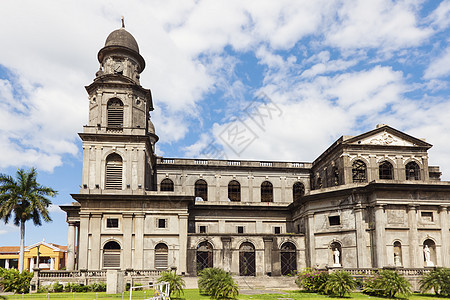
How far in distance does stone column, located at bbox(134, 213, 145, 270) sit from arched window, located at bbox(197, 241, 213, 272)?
5435 millimetres

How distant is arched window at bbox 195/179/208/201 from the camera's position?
1714 inches

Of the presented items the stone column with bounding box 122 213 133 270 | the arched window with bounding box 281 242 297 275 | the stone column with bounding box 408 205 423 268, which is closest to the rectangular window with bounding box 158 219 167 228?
the stone column with bounding box 122 213 133 270

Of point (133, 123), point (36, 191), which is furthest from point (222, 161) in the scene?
point (36, 191)

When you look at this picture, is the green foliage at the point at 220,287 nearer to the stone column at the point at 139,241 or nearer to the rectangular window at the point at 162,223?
the stone column at the point at 139,241

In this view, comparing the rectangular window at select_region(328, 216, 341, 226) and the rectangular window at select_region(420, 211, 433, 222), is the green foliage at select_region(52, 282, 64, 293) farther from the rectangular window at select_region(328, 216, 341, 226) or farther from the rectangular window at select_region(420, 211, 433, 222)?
the rectangular window at select_region(420, 211, 433, 222)

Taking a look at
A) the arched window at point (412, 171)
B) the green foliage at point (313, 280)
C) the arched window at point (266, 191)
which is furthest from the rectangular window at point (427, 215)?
the arched window at point (266, 191)

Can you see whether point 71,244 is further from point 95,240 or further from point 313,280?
point 313,280

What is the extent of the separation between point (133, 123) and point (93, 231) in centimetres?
1039

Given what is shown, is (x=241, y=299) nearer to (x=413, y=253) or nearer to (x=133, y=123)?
(x=413, y=253)

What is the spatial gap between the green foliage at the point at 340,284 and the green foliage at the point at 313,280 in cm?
92

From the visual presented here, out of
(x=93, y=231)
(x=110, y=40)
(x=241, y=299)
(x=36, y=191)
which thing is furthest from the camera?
(x=110, y=40)

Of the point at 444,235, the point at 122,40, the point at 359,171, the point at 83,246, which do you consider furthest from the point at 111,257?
the point at 444,235

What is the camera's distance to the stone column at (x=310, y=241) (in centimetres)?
3531

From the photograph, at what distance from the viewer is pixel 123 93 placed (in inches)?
1463
